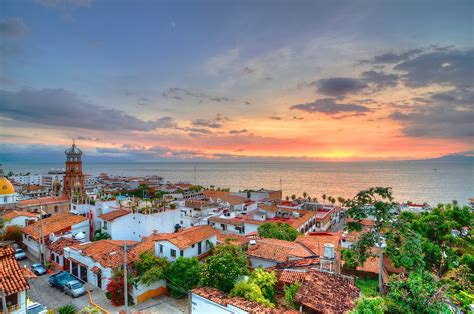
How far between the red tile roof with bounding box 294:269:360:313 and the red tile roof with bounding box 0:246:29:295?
12.7 m

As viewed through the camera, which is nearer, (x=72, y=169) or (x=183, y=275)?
(x=183, y=275)

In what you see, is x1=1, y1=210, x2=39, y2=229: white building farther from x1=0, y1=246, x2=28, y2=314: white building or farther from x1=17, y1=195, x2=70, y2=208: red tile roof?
x1=0, y1=246, x2=28, y2=314: white building

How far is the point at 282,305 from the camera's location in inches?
603

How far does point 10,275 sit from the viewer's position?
1162cm

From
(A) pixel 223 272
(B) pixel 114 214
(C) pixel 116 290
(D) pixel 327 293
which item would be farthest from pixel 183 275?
(B) pixel 114 214

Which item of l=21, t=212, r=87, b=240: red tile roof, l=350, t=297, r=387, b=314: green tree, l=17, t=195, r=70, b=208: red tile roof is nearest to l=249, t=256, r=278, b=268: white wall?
l=350, t=297, r=387, b=314: green tree

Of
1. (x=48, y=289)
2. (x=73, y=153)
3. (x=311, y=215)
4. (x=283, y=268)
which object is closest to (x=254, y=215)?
(x=311, y=215)

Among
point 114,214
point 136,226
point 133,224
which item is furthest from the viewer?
point 114,214

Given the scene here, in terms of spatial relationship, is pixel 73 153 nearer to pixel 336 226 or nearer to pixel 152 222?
pixel 152 222

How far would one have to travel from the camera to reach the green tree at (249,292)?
14.2m

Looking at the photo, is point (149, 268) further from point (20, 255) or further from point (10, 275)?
point (20, 255)

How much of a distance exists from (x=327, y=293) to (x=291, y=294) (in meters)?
2.02

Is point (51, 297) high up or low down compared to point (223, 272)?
down

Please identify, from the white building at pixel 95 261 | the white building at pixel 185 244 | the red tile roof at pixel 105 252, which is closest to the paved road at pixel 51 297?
the white building at pixel 95 261
